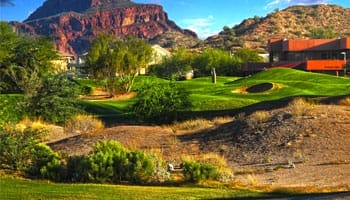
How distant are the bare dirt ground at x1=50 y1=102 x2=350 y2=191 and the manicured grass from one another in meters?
2.20

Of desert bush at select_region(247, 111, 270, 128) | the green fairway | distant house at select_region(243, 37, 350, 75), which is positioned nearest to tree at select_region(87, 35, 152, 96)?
the green fairway

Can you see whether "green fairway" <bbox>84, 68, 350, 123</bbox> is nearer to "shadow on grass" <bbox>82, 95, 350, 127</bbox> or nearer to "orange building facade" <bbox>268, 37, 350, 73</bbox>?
"shadow on grass" <bbox>82, 95, 350, 127</bbox>

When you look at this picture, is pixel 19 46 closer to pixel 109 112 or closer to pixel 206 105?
pixel 109 112

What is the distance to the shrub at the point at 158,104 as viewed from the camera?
30984 mm

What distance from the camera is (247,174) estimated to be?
16922 millimetres

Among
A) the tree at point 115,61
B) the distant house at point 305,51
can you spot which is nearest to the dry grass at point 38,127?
the tree at point 115,61

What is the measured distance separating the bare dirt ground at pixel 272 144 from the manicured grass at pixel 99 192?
7.22ft

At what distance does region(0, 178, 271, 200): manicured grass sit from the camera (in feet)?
38.5

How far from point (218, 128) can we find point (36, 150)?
1018 centimetres

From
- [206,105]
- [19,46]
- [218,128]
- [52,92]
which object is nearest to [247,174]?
[218,128]

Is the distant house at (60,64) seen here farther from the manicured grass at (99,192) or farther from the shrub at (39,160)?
the manicured grass at (99,192)

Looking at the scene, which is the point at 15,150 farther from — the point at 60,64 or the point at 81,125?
the point at 60,64

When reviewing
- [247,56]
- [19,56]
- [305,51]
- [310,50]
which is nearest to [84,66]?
[19,56]

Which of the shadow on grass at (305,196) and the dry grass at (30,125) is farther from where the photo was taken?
the dry grass at (30,125)
